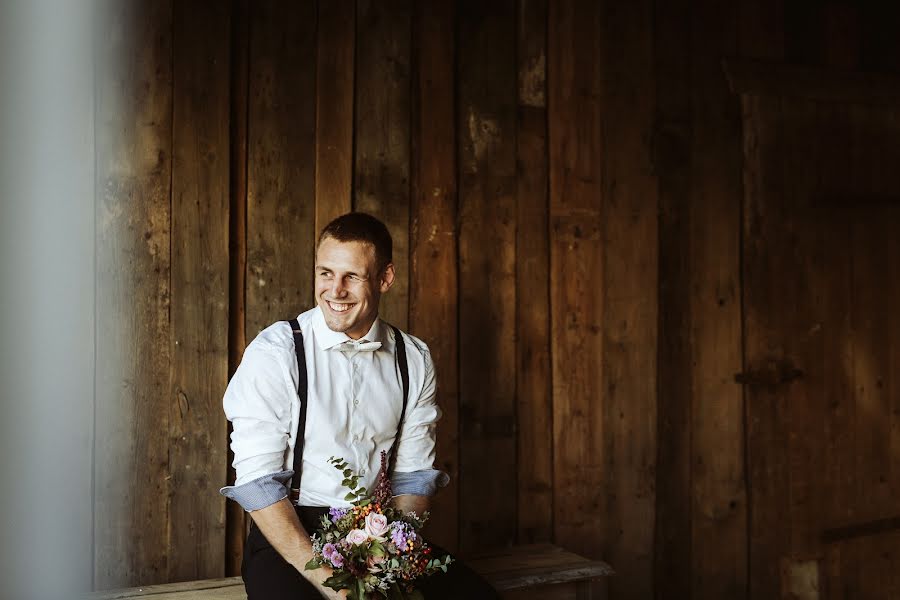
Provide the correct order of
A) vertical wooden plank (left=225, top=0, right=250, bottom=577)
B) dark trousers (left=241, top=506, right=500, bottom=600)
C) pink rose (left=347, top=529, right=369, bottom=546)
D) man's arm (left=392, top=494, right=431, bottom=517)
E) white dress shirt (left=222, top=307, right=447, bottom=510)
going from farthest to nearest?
vertical wooden plank (left=225, top=0, right=250, bottom=577) → man's arm (left=392, top=494, right=431, bottom=517) → white dress shirt (left=222, top=307, right=447, bottom=510) → dark trousers (left=241, top=506, right=500, bottom=600) → pink rose (left=347, top=529, right=369, bottom=546)

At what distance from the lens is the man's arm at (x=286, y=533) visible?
7.65ft

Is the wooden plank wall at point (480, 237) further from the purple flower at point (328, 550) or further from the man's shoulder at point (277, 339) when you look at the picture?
the purple flower at point (328, 550)

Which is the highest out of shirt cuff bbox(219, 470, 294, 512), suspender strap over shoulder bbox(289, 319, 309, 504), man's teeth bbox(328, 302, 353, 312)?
man's teeth bbox(328, 302, 353, 312)

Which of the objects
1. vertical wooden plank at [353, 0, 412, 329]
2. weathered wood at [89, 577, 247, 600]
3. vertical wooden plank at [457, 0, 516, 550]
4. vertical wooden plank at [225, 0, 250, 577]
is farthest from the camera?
vertical wooden plank at [457, 0, 516, 550]

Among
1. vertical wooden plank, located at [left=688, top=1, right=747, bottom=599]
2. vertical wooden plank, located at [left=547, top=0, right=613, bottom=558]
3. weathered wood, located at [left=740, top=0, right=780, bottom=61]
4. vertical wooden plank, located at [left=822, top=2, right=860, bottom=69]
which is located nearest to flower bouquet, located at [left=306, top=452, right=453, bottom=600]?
vertical wooden plank, located at [left=547, top=0, right=613, bottom=558]

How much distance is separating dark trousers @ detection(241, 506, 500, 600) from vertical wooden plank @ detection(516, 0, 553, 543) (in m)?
0.95

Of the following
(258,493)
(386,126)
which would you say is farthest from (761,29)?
(258,493)

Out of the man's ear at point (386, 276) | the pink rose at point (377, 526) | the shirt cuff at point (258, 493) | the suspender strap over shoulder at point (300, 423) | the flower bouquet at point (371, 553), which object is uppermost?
the man's ear at point (386, 276)

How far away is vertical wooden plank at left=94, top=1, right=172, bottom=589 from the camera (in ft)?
9.57

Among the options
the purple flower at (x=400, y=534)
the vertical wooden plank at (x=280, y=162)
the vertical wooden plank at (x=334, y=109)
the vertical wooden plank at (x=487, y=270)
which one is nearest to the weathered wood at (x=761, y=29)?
the vertical wooden plank at (x=487, y=270)

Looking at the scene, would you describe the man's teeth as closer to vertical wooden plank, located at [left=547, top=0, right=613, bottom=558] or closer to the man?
the man

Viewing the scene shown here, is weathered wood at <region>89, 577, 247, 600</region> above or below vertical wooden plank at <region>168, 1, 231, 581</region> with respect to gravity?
below

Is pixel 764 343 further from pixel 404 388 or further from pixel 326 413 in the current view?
pixel 326 413

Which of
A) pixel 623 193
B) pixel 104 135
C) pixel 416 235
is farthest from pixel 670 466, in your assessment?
pixel 104 135
